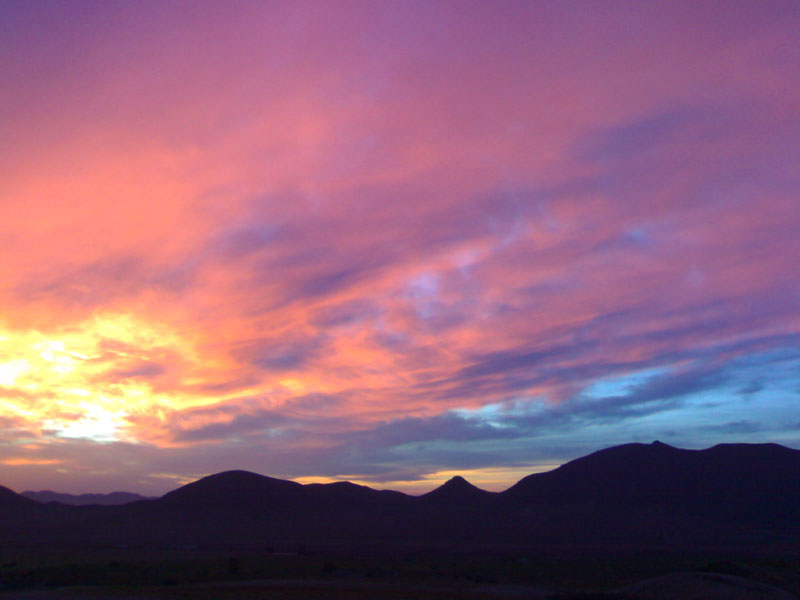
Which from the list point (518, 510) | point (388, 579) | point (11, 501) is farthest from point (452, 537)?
point (11, 501)

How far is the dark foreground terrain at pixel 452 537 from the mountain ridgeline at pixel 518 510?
496 mm

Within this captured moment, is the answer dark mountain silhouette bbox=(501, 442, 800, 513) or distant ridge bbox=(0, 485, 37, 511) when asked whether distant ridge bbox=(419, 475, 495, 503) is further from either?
distant ridge bbox=(0, 485, 37, 511)

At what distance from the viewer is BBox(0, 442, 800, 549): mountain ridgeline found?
110 m

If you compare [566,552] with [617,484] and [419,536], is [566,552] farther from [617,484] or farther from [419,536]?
[617,484]

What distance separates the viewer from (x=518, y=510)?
481ft

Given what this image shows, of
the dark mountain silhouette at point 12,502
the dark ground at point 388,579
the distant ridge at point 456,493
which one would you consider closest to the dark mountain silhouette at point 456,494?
the distant ridge at point 456,493

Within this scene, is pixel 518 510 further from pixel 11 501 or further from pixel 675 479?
pixel 11 501

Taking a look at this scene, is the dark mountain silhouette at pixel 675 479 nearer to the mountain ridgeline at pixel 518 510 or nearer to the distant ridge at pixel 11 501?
the mountain ridgeline at pixel 518 510

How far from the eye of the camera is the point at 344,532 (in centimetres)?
11962

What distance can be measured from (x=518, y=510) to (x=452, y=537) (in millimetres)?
40425

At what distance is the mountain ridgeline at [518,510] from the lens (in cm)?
10969

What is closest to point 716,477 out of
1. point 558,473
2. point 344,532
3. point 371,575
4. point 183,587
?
point 558,473

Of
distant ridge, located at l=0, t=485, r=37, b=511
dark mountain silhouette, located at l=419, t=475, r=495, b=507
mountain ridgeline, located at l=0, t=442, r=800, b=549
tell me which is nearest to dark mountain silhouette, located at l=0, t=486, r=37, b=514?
distant ridge, located at l=0, t=485, r=37, b=511

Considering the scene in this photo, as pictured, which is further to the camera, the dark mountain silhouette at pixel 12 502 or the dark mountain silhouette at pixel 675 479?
the dark mountain silhouette at pixel 12 502
